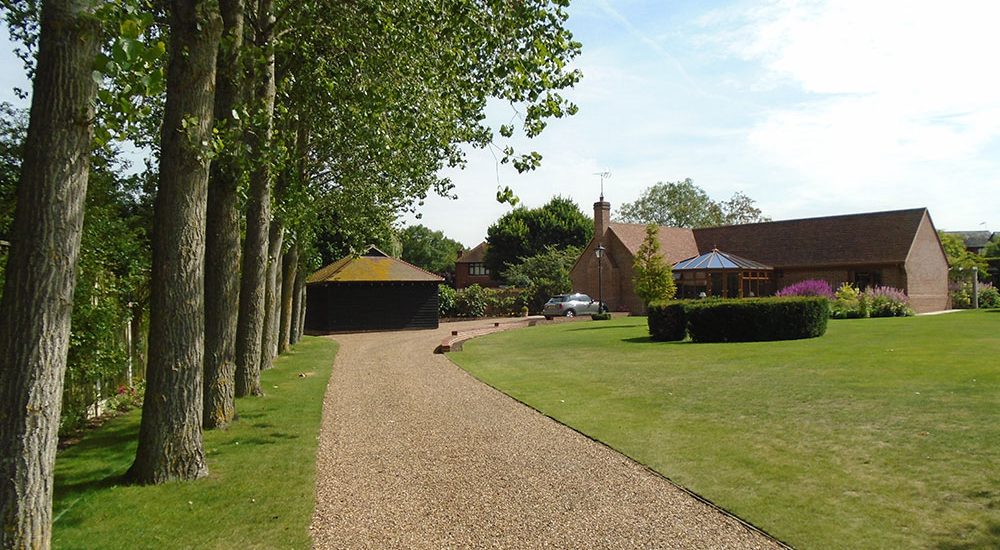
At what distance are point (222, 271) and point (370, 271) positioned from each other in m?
26.2

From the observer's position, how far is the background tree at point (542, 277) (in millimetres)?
51625

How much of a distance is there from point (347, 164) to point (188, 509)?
15.4 meters

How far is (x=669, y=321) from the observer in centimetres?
2256

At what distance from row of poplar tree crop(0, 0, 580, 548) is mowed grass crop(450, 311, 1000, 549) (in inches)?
152

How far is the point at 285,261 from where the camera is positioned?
22453 mm

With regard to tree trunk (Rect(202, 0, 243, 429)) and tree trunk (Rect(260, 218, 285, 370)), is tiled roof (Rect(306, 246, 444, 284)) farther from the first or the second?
tree trunk (Rect(202, 0, 243, 429))

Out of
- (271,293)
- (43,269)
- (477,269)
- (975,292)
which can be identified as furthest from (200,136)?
Answer: (477,269)

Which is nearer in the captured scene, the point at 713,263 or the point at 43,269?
the point at 43,269

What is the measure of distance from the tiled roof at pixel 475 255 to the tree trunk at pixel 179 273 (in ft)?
221

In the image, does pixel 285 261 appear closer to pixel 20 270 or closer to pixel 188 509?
pixel 188 509

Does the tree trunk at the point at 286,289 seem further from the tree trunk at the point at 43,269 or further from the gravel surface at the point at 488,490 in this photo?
the tree trunk at the point at 43,269

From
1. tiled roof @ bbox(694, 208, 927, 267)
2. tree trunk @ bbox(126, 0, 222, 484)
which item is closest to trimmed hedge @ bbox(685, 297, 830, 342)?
tree trunk @ bbox(126, 0, 222, 484)

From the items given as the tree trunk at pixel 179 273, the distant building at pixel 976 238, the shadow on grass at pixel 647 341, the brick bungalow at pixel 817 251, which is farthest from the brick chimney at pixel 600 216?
the distant building at pixel 976 238

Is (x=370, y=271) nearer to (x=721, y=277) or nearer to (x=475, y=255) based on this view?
(x=721, y=277)
